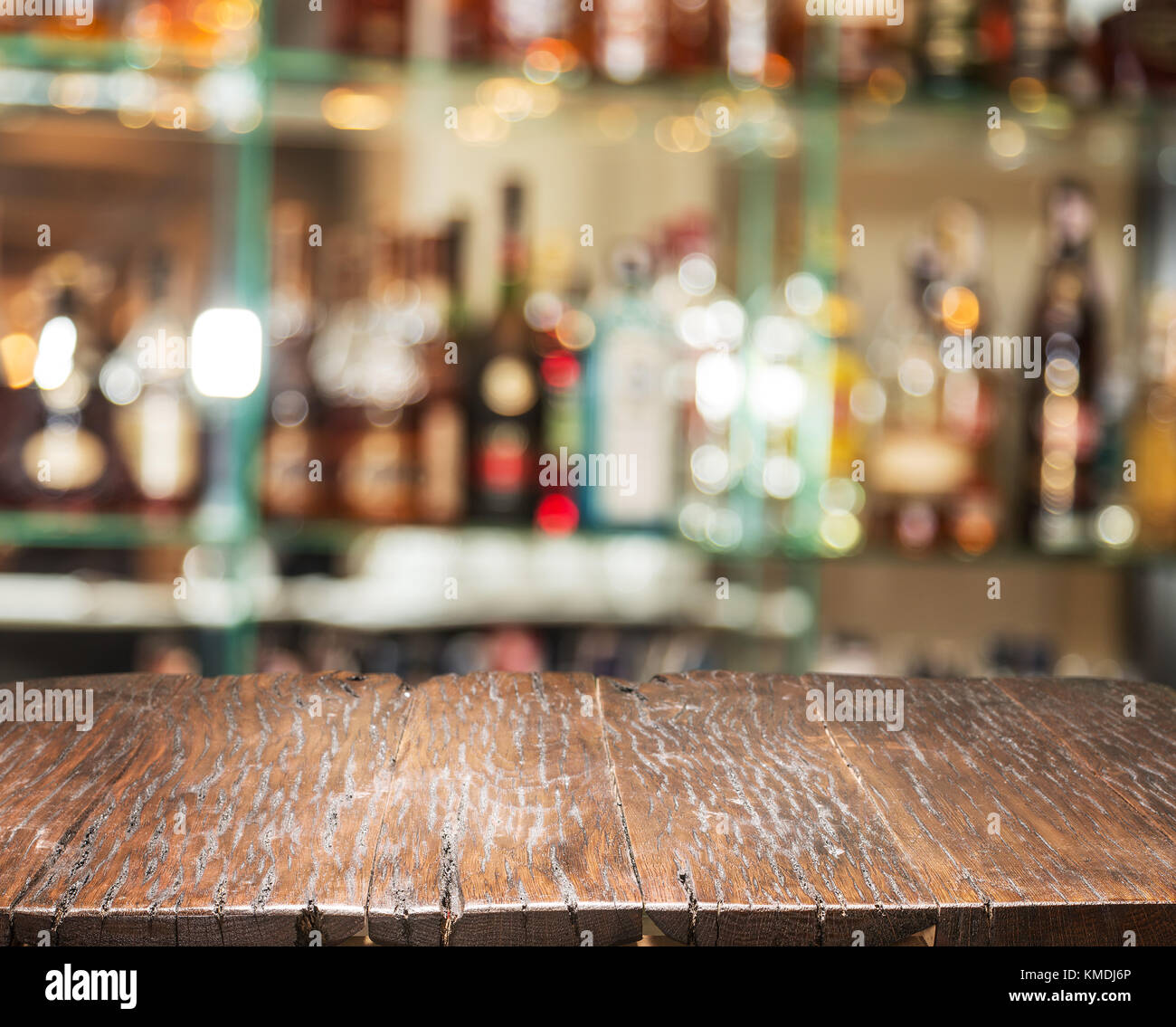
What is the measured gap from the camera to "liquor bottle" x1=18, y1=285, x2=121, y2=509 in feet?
5.02

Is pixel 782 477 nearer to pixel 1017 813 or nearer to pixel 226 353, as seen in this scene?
pixel 226 353

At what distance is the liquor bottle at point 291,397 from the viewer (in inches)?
59.9

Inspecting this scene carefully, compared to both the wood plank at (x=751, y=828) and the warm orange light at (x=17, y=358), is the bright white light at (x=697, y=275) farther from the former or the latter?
the wood plank at (x=751, y=828)

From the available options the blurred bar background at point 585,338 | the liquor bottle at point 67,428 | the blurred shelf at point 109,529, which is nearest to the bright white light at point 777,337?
the blurred bar background at point 585,338

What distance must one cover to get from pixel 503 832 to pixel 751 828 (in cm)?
10

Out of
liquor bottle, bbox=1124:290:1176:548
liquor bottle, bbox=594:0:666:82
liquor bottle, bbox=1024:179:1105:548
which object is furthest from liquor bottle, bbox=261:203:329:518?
liquor bottle, bbox=1124:290:1176:548

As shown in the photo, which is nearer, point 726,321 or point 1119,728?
point 1119,728

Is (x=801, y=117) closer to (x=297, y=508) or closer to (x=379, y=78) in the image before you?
(x=379, y=78)

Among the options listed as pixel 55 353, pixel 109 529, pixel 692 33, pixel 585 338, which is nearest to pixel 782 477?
pixel 585 338

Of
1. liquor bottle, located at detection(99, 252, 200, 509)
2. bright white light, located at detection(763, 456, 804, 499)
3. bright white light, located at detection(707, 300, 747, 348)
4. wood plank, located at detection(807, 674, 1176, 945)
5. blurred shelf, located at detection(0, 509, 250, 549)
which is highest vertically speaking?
bright white light, located at detection(707, 300, 747, 348)

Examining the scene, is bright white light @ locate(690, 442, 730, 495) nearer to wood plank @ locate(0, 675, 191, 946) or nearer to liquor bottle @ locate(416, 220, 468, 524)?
liquor bottle @ locate(416, 220, 468, 524)

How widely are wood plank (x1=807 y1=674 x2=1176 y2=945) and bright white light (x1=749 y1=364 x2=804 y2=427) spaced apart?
0.90 metres

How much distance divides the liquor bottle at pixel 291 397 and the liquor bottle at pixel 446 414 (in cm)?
13

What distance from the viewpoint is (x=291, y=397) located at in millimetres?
1599
